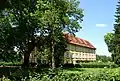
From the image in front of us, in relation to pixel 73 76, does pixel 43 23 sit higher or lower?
higher

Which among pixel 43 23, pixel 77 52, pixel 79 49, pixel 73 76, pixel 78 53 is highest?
pixel 43 23

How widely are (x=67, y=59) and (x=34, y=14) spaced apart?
43685 millimetres

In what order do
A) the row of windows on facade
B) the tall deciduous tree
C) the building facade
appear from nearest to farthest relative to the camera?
the tall deciduous tree → the building facade → the row of windows on facade

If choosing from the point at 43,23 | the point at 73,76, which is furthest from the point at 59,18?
the point at 73,76

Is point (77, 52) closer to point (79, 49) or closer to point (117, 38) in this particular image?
point (79, 49)

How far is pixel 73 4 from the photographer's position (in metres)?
53.1

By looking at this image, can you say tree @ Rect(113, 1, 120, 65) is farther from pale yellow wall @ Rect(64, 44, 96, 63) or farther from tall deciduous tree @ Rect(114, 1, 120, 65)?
pale yellow wall @ Rect(64, 44, 96, 63)

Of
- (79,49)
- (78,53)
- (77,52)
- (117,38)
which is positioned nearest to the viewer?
(117,38)

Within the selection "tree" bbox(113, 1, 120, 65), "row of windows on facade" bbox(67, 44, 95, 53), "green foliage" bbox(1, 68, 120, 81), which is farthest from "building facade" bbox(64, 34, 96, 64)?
"green foliage" bbox(1, 68, 120, 81)

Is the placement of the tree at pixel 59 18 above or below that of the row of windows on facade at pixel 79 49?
above

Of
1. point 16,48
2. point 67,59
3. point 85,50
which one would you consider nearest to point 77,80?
point 16,48

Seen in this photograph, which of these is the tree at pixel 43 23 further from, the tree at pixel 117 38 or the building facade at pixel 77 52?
the building facade at pixel 77 52

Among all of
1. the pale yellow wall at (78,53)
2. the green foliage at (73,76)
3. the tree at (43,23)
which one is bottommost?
the pale yellow wall at (78,53)

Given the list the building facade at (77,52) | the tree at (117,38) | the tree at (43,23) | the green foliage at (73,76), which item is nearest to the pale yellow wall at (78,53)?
the building facade at (77,52)
